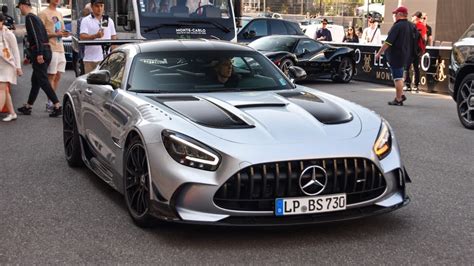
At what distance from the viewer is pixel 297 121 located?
4.68 meters

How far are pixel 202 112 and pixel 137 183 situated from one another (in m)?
0.69

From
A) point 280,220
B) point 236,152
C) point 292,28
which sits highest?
point 236,152

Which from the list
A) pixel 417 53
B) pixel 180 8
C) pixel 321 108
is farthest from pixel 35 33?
pixel 417 53

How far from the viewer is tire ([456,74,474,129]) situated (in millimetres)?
9594

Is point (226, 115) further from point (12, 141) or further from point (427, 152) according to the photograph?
point (12, 141)

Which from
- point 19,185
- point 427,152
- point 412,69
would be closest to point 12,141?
point 19,185

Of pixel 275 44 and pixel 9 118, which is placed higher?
pixel 275 44

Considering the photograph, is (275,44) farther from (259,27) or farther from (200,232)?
(200,232)

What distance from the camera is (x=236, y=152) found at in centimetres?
420

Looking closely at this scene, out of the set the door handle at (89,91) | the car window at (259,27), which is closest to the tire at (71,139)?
the door handle at (89,91)

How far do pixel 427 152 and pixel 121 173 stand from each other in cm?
426

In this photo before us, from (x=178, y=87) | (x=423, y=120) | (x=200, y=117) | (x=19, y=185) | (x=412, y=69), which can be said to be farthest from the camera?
(x=412, y=69)

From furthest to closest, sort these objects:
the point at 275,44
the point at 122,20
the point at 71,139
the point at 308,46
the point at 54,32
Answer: the point at 308,46 < the point at 275,44 < the point at 122,20 < the point at 54,32 < the point at 71,139

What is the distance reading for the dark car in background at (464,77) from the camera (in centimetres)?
956
